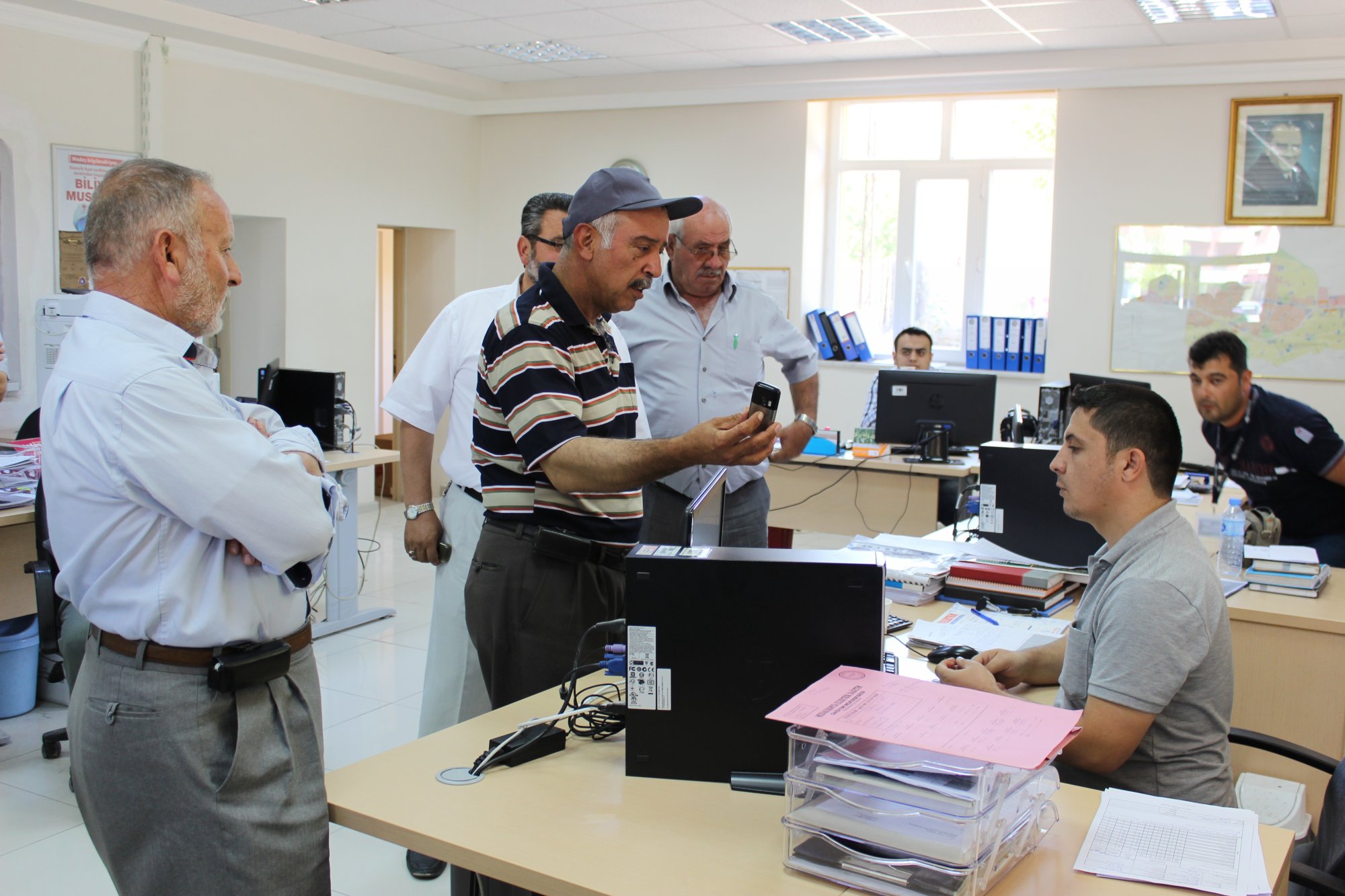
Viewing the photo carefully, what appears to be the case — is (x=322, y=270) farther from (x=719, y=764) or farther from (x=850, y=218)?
(x=719, y=764)

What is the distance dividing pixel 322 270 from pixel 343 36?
1620 mm

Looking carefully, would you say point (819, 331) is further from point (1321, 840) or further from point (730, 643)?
point (730, 643)

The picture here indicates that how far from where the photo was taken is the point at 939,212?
25.9 feet

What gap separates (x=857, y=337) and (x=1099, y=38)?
2.51 metres

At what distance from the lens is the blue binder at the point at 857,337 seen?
312 inches

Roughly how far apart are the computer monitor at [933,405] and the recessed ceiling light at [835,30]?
6.96 ft

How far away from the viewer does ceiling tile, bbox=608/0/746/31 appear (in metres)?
5.96

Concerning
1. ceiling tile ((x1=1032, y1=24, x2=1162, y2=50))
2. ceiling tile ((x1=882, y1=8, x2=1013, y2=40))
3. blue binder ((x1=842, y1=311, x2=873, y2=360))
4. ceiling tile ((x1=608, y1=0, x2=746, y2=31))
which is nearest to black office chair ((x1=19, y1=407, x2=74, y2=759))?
ceiling tile ((x1=608, y1=0, x2=746, y2=31))

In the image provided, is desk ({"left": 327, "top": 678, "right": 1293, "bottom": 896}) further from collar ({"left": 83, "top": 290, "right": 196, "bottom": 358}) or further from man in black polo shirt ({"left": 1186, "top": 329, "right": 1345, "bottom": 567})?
man in black polo shirt ({"left": 1186, "top": 329, "right": 1345, "bottom": 567})

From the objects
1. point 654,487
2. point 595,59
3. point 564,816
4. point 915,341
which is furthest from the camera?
point 595,59

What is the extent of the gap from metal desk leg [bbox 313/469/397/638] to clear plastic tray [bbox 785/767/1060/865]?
4.00m

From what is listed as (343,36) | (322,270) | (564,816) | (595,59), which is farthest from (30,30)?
(564,816)

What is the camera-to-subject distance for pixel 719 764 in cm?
174

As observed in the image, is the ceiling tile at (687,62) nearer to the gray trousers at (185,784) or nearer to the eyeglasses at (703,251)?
the eyeglasses at (703,251)
